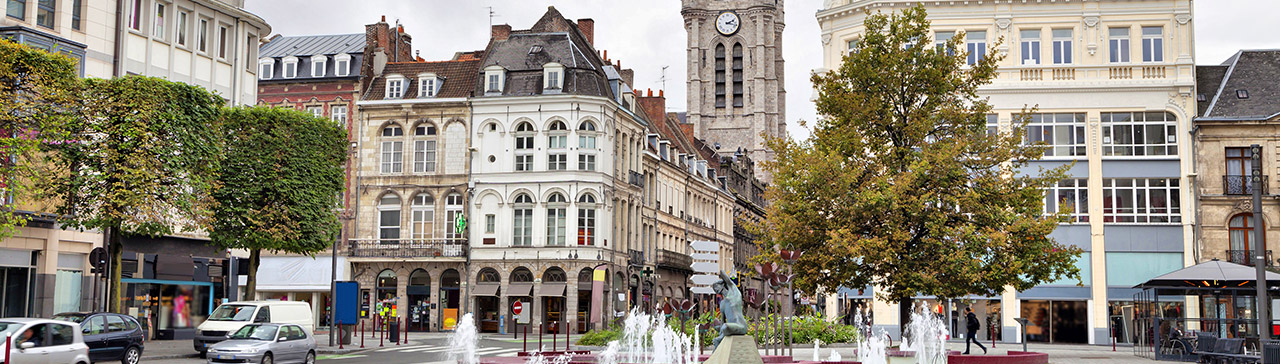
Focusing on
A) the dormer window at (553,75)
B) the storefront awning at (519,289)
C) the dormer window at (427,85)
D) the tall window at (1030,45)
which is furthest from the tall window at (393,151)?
the tall window at (1030,45)

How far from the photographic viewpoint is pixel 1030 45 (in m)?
40.0

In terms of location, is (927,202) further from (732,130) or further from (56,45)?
(732,130)

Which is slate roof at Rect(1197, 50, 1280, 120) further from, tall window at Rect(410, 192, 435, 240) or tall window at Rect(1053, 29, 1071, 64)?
tall window at Rect(410, 192, 435, 240)

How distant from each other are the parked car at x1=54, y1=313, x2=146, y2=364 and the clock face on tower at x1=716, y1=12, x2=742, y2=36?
236ft

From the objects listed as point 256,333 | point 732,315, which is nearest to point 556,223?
point 256,333

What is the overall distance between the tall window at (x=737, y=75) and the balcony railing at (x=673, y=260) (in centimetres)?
2796

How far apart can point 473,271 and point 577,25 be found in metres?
16.4

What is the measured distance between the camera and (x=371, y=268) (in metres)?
50.7

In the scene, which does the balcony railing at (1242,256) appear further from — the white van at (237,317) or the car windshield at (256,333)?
the car windshield at (256,333)

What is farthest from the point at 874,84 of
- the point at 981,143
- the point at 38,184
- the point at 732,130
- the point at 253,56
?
the point at 732,130

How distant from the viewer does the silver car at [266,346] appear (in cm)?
2119

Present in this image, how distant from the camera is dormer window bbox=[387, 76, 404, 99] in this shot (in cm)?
5094

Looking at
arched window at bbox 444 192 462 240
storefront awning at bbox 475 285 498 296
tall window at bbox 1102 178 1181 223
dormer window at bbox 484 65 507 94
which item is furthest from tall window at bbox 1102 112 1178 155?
arched window at bbox 444 192 462 240

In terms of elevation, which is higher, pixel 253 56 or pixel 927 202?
pixel 253 56
